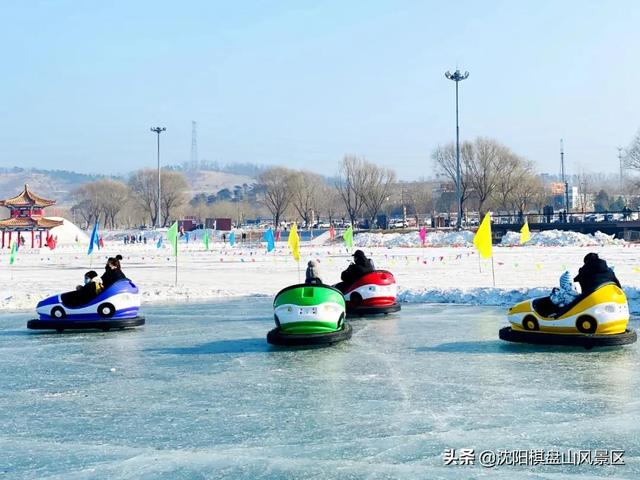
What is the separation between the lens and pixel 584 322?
36.2ft

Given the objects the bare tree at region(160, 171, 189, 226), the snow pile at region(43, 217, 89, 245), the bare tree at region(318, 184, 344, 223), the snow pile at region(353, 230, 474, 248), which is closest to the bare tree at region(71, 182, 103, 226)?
the bare tree at region(160, 171, 189, 226)

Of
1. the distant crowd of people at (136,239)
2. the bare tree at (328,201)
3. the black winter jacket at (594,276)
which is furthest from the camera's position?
the bare tree at (328,201)

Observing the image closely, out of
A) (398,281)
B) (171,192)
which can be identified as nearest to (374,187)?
(171,192)

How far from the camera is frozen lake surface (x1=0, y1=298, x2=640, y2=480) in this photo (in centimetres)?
601

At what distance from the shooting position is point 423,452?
245 inches

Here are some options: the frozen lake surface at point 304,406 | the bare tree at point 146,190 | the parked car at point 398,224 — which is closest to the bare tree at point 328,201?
the parked car at point 398,224

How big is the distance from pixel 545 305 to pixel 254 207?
181 metres

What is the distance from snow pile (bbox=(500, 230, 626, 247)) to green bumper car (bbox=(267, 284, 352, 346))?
44.6m

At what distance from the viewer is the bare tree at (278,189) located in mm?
110812

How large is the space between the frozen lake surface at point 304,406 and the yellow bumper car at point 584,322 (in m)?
0.21

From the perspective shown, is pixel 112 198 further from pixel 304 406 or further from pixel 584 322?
pixel 304 406

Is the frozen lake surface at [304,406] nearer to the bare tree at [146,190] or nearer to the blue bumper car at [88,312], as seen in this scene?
the blue bumper car at [88,312]

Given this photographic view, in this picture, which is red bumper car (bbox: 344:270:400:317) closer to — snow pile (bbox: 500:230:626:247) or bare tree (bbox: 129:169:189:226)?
snow pile (bbox: 500:230:626:247)

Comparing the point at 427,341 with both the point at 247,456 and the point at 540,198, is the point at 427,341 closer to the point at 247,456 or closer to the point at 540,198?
the point at 247,456
